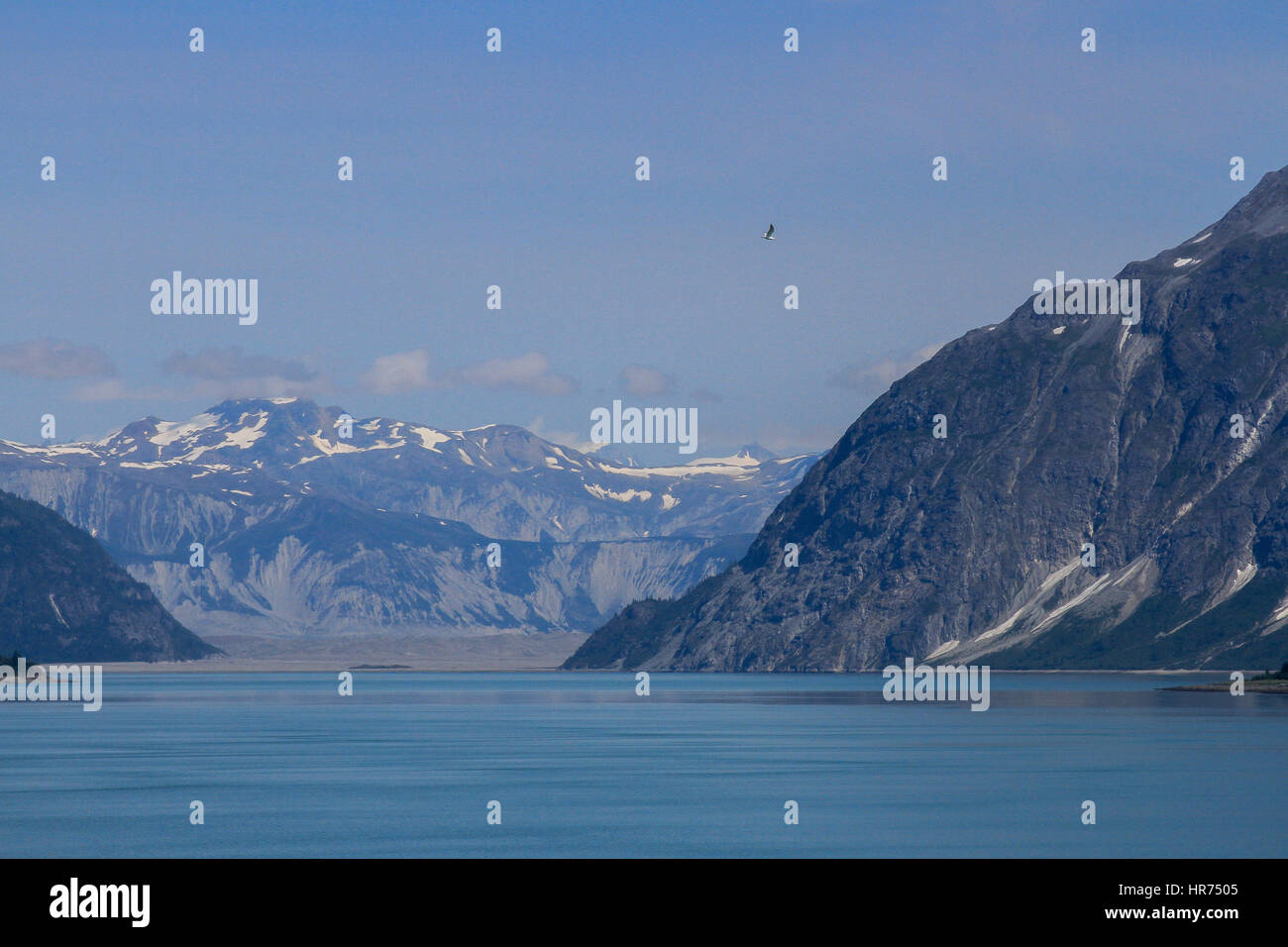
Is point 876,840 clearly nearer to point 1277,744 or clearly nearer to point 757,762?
point 757,762

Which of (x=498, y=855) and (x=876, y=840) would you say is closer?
(x=498, y=855)
